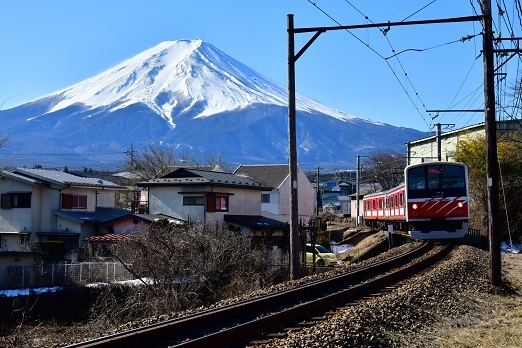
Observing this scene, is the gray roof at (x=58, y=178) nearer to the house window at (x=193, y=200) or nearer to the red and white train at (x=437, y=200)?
the house window at (x=193, y=200)

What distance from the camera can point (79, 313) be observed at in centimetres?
2245

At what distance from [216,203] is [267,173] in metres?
26.5

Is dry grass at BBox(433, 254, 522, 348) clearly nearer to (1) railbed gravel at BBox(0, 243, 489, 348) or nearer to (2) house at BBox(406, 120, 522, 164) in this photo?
(1) railbed gravel at BBox(0, 243, 489, 348)

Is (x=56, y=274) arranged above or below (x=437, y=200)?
below

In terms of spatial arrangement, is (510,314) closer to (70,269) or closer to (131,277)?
(131,277)

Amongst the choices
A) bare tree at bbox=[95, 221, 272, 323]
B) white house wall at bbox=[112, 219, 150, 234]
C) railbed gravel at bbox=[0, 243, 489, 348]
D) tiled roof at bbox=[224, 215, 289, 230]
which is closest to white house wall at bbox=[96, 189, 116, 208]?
white house wall at bbox=[112, 219, 150, 234]

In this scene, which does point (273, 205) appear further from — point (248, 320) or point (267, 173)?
point (248, 320)

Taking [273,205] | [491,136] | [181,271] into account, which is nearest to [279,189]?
[273,205]

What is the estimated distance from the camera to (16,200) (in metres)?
36.5

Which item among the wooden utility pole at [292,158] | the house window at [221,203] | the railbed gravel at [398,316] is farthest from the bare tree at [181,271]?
the house window at [221,203]

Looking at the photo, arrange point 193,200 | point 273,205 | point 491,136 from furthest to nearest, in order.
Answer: point 273,205 → point 193,200 → point 491,136

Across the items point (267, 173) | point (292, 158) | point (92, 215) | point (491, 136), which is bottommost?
point (92, 215)

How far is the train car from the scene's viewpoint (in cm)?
2569

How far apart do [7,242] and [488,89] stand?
28.3 m
